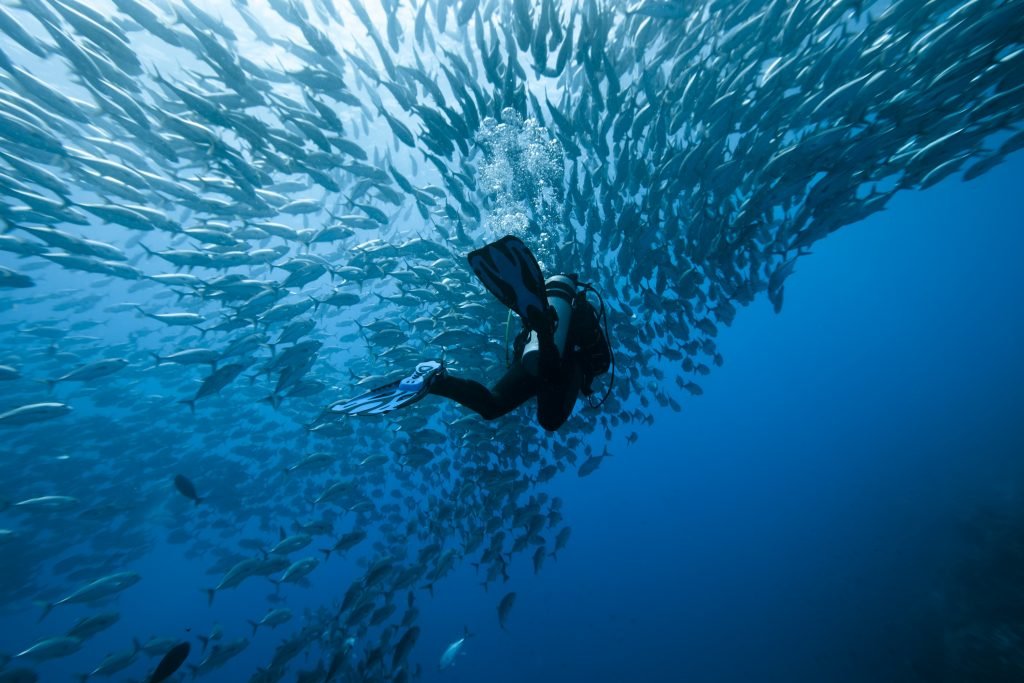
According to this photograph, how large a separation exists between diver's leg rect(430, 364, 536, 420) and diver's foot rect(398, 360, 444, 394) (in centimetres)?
6

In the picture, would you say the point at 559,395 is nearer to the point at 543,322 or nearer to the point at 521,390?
the point at 521,390

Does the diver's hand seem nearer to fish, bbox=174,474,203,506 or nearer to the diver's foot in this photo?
the diver's foot

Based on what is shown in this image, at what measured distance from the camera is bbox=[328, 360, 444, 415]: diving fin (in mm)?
3365

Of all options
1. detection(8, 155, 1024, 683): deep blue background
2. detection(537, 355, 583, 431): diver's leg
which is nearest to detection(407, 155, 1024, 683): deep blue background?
detection(8, 155, 1024, 683): deep blue background

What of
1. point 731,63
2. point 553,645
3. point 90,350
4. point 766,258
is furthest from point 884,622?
point 90,350

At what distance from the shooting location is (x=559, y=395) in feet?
11.4

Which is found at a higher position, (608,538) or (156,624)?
(156,624)

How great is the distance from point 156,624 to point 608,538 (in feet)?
137

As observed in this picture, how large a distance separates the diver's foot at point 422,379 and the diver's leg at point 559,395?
0.98m

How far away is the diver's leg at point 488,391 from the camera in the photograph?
11.5 ft

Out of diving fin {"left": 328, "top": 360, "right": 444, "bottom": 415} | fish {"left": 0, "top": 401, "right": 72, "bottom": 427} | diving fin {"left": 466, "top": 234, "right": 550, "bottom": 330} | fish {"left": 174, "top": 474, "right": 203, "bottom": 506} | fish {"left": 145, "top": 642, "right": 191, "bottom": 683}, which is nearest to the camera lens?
diving fin {"left": 466, "top": 234, "right": 550, "bottom": 330}

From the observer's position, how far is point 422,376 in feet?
11.5

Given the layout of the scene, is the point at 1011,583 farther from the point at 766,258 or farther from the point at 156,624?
the point at 156,624

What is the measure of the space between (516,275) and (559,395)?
1.15 meters
